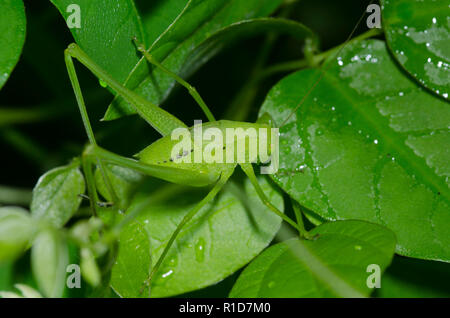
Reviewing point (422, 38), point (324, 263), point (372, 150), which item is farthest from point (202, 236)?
point (422, 38)

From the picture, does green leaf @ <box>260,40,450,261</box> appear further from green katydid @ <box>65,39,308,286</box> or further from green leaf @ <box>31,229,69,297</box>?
green leaf @ <box>31,229,69,297</box>

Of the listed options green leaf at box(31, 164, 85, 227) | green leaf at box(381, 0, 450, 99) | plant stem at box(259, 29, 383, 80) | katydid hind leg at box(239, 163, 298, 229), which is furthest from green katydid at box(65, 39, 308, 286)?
green leaf at box(381, 0, 450, 99)

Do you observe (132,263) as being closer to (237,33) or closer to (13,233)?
(13,233)

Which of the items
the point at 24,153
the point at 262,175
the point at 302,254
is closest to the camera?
the point at 302,254

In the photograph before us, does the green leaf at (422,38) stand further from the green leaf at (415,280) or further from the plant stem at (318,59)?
the green leaf at (415,280)

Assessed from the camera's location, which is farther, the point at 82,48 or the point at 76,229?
the point at 82,48

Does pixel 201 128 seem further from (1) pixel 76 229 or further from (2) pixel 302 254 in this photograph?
(1) pixel 76 229

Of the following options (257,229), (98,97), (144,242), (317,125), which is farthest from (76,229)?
(98,97)
